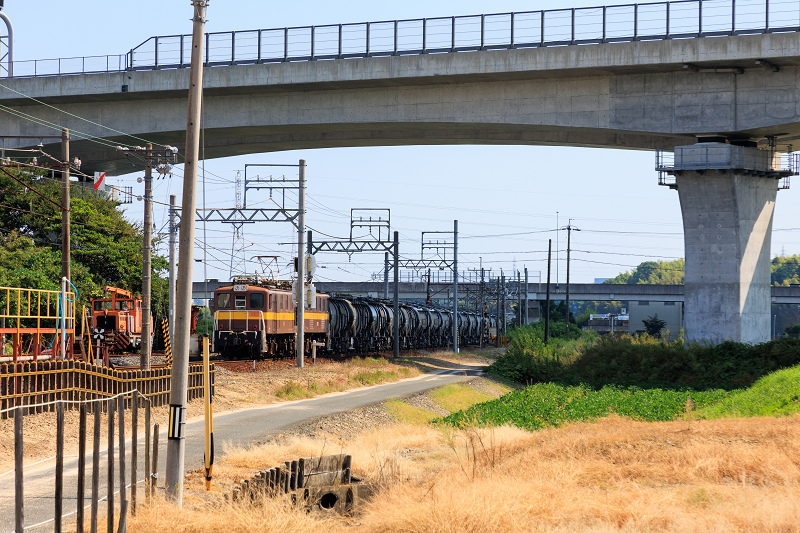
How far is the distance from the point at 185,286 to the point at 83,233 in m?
43.4

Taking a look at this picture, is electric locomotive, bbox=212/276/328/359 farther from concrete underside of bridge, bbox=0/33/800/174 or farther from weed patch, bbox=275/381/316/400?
weed patch, bbox=275/381/316/400

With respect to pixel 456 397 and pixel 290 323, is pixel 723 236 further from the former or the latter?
pixel 290 323

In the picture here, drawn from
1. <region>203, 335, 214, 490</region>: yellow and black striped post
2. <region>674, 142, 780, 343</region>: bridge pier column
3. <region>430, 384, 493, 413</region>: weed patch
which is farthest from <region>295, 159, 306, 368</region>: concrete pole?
<region>203, 335, 214, 490</region>: yellow and black striped post

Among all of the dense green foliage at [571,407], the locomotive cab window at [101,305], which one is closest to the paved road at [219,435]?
the dense green foliage at [571,407]

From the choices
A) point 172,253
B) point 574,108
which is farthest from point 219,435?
point 574,108

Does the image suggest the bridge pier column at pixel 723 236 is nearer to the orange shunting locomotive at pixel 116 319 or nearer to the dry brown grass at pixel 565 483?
the dry brown grass at pixel 565 483

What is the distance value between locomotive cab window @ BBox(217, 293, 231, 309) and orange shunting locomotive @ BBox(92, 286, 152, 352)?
484cm

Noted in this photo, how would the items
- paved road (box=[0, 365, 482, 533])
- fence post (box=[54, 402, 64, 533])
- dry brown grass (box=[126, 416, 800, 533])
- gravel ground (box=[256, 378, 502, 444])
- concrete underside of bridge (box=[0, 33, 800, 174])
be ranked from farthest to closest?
concrete underside of bridge (box=[0, 33, 800, 174]), gravel ground (box=[256, 378, 502, 444]), paved road (box=[0, 365, 482, 533]), dry brown grass (box=[126, 416, 800, 533]), fence post (box=[54, 402, 64, 533])

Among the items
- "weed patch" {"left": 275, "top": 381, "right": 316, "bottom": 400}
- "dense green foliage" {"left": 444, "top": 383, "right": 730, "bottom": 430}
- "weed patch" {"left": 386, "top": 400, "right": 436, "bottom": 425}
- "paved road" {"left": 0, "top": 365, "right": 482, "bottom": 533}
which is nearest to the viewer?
"paved road" {"left": 0, "top": 365, "right": 482, "bottom": 533}

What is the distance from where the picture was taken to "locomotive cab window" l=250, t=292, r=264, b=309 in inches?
1549

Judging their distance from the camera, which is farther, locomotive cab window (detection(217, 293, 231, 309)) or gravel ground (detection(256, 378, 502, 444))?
locomotive cab window (detection(217, 293, 231, 309))

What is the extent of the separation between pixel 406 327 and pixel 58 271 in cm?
2751

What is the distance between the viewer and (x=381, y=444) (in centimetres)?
1964

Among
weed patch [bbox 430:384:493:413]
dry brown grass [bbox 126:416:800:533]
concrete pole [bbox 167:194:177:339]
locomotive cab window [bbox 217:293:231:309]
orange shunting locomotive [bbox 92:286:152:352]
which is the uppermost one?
concrete pole [bbox 167:194:177:339]
